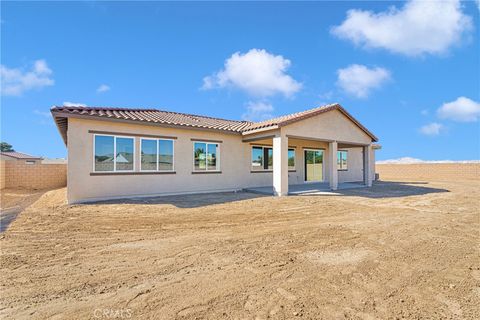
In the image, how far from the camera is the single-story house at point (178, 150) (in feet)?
32.8

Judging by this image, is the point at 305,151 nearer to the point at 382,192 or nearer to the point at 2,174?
the point at 382,192

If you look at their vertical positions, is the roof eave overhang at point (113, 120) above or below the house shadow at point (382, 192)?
above

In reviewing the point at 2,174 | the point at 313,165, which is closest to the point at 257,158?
the point at 313,165

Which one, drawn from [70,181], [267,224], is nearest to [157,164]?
[70,181]

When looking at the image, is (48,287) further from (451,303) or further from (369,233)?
(369,233)

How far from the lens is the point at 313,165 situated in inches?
734

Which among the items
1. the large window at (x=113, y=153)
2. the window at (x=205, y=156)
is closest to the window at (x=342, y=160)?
the window at (x=205, y=156)

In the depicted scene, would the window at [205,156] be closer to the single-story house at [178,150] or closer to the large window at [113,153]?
the single-story house at [178,150]

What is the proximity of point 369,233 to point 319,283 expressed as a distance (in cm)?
303

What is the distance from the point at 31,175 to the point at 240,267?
739 inches

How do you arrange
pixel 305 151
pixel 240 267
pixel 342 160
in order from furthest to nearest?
pixel 342 160 < pixel 305 151 < pixel 240 267

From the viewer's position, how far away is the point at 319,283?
3412 millimetres

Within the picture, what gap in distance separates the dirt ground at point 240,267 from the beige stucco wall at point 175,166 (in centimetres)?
278

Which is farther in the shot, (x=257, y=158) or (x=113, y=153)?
(x=257, y=158)
